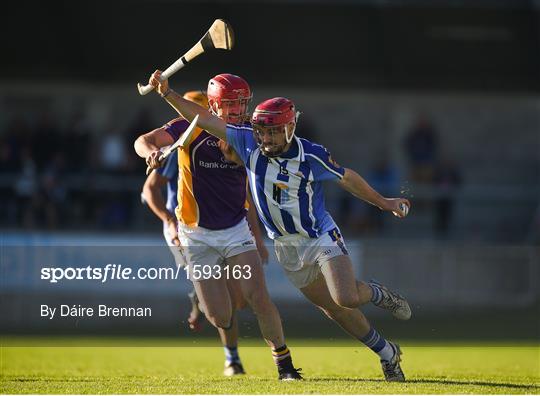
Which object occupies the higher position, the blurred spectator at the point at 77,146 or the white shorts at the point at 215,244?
the white shorts at the point at 215,244

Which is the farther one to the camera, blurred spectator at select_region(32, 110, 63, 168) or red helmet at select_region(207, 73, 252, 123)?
blurred spectator at select_region(32, 110, 63, 168)

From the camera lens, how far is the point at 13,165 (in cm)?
1702

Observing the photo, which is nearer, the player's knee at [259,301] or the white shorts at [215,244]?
the player's knee at [259,301]

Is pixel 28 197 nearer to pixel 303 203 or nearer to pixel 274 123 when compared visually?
pixel 303 203

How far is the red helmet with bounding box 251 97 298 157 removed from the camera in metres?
8.17

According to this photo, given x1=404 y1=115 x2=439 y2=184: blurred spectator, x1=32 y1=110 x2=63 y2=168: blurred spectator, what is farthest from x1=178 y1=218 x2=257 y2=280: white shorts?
x1=404 y1=115 x2=439 y2=184: blurred spectator

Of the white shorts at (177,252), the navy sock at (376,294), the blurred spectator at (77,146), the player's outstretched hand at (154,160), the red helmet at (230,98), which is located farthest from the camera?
the blurred spectator at (77,146)

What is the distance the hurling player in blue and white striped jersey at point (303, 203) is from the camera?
326 inches

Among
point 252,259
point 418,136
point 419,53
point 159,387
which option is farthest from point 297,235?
point 419,53

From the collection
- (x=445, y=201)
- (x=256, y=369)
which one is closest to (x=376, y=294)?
(x=256, y=369)

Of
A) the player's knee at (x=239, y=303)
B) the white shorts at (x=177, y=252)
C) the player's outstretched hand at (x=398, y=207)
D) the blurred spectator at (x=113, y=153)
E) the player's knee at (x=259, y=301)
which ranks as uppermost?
the player's outstretched hand at (x=398, y=207)

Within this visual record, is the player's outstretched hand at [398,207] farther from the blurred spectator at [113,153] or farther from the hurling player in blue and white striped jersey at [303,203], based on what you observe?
the blurred spectator at [113,153]

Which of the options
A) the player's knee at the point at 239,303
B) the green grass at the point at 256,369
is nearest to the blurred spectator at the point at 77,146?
the green grass at the point at 256,369
